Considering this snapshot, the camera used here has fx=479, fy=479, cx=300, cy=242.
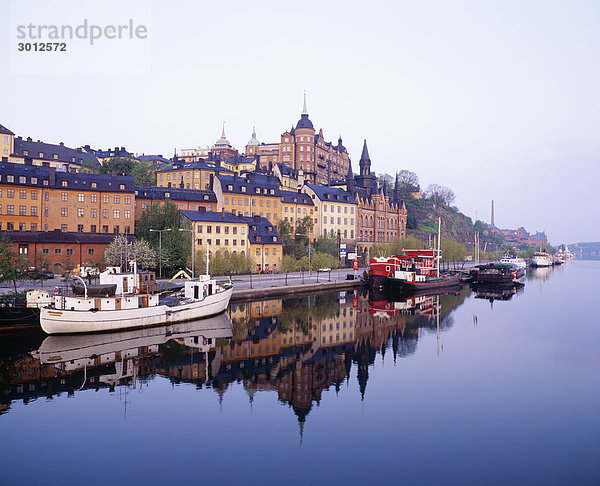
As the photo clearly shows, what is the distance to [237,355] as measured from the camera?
107ft

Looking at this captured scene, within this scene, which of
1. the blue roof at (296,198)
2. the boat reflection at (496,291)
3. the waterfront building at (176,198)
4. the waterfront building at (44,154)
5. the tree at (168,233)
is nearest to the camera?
the tree at (168,233)

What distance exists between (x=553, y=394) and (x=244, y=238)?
2263 inches

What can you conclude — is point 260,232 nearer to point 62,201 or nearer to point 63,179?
point 62,201

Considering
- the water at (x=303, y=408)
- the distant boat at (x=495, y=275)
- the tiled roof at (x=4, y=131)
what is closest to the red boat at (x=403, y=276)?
the distant boat at (x=495, y=275)

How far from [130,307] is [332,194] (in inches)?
2961

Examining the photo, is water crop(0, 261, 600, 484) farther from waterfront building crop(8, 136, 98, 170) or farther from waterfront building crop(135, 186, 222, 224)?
waterfront building crop(8, 136, 98, 170)

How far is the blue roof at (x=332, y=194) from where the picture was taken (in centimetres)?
10619

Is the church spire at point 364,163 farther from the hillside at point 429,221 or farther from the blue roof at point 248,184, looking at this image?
the blue roof at point 248,184

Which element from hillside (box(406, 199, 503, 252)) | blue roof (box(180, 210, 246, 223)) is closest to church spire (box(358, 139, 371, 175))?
hillside (box(406, 199, 503, 252))

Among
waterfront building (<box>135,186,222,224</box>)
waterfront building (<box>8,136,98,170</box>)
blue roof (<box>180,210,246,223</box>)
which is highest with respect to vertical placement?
waterfront building (<box>8,136,98,170</box>)

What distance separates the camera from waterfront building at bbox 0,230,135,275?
62625 millimetres

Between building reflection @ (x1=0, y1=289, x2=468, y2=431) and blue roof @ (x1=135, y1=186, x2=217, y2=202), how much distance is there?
37.9 metres

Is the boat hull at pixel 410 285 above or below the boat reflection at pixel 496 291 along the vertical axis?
above

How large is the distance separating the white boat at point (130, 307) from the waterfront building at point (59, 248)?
23814 millimetres
